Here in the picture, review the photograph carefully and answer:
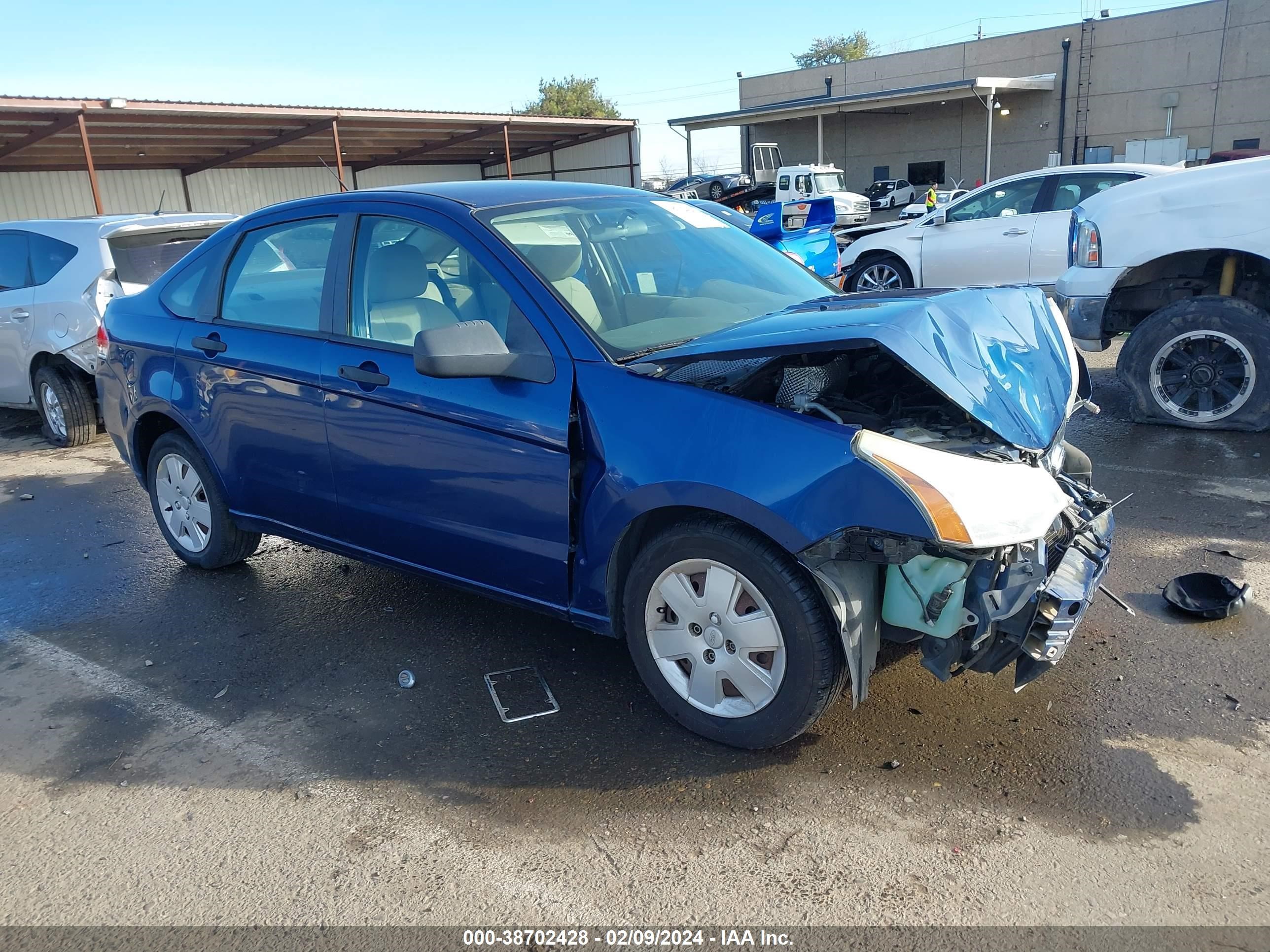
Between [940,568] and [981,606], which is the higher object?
[940,568]

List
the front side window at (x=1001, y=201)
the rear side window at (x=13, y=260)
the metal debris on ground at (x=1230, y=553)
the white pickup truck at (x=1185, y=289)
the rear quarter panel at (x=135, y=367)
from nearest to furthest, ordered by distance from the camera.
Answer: the metal debris on ground at (x=1230, y=553)
the rear quarter panel at (x=135, y=367)
the white pickup truck at (x=1185, y=289)
the rear side window at (x=13, y=260)
the front side window at (x=1001, y=201)

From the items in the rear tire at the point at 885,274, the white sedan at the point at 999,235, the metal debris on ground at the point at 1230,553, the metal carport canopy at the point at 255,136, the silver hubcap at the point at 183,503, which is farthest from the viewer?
the metal carport canopy at the point at 255,136

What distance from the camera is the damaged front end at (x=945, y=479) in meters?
2.73

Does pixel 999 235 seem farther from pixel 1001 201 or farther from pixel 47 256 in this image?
pixel 47 256

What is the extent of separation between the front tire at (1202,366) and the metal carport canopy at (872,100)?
98.9ft

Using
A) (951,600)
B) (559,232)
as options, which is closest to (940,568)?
(951,600)

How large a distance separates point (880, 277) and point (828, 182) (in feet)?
62.9

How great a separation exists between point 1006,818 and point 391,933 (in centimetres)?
174

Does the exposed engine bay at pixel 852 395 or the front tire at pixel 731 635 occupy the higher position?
the exposed engine bay at pixel 852 395

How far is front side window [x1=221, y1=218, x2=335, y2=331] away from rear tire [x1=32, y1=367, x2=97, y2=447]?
4.46 metres

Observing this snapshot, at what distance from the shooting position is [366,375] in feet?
12.3

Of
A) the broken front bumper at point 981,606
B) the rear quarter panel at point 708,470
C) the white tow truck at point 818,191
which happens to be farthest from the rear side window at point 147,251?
the white tow truck at point 818,191

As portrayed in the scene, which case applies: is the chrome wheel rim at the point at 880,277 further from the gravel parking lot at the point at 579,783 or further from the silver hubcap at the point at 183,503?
the silver hubcap at the point at 183,503

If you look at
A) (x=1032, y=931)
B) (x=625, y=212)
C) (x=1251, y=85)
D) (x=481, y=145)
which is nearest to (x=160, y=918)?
(x=1032, y=931)
